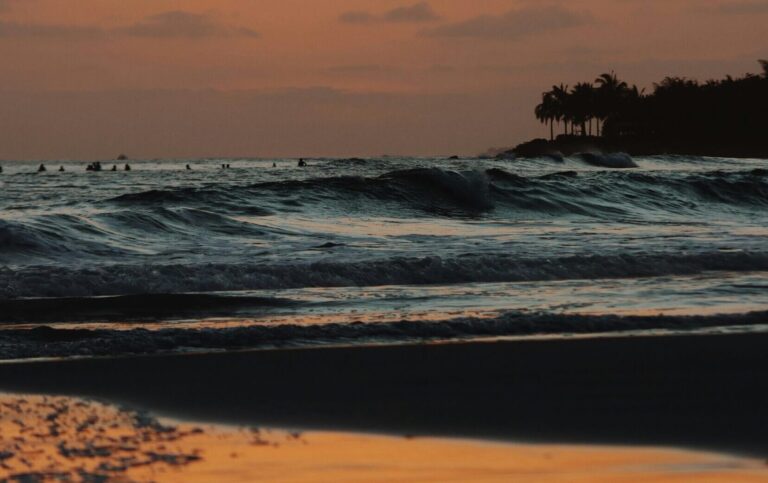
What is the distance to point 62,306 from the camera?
1044 cm

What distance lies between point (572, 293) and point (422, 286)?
171 centimetres

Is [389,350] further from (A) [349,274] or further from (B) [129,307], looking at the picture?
(A) [349,274]

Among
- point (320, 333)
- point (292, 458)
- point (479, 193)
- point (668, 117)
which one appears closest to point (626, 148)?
point (668, 117)

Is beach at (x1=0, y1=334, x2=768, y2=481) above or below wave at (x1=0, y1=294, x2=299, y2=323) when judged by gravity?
below

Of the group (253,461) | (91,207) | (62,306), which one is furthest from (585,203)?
(253,461)

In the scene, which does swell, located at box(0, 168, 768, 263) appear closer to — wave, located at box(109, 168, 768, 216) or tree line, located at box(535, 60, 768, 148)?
wave, located at box(109, 168, 768, 216)

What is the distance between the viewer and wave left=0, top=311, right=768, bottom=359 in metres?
8.08

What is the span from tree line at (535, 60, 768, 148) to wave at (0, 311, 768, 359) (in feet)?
367

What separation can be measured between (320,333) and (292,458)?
11.2ft

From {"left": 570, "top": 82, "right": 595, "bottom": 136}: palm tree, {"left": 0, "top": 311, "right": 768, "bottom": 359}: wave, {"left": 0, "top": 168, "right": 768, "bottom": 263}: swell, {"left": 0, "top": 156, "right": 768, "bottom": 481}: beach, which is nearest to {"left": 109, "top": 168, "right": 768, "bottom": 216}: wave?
{"left": 0, "top": 168, "right": 768, "bottom": 263}: swell

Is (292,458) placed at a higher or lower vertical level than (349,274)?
lower

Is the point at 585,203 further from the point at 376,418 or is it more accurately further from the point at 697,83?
the point at 697,83

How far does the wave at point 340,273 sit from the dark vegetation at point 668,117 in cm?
10206

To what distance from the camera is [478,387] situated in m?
6.63
